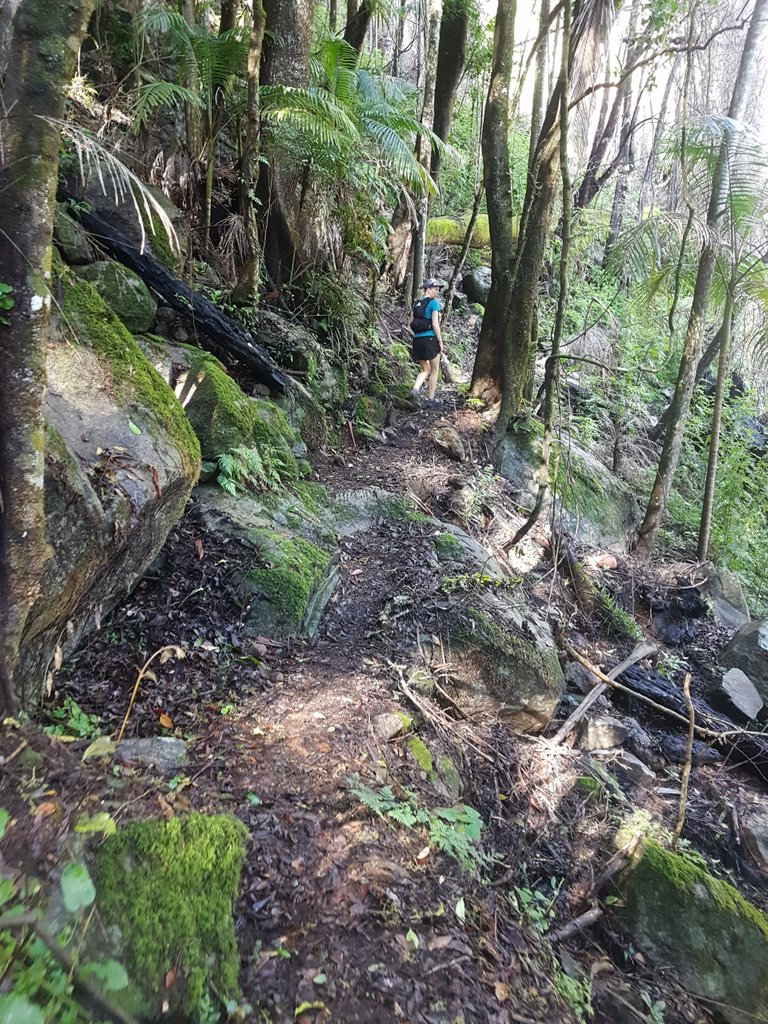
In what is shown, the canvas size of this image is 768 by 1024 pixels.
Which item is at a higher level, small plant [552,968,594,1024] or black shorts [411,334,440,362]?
black shorts [411,334,440,362]

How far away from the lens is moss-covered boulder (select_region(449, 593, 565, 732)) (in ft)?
15.4

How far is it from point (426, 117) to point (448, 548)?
9478mm

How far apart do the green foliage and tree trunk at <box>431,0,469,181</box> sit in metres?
10.5

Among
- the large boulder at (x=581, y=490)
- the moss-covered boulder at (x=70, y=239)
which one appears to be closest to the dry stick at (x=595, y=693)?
the large boulder at (x=581, y=490)

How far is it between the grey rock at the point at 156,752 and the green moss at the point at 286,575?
148 centimetres

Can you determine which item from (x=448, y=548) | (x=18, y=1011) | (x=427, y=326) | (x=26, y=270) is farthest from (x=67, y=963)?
(x=427, y=326)

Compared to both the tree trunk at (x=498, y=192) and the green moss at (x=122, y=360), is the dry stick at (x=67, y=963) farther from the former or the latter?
the tree trunk at (x=498, y=192)

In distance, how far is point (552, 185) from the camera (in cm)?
823

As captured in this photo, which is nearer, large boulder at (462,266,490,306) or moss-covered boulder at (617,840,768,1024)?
moss-covered boulder at (617,840,768,1024)

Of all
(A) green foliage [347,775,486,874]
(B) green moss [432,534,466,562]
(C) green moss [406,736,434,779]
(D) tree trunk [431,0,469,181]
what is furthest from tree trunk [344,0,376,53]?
(A) green foliage [347,775,486,874]

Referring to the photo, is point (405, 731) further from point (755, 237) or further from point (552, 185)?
point (755, 237)

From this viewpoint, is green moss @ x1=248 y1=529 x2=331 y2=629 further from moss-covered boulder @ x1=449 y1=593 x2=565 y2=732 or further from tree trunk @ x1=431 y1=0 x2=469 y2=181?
tree trunk @ x1=431 y1=0 x2=469 y2=181

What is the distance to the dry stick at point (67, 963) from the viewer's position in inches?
65.8

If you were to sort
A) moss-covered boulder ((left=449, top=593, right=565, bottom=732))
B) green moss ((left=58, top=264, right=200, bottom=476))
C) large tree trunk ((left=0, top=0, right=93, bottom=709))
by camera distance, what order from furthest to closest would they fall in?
moss-covered boulder ((left=449, top=593, right=565, bottom=732)) < green moss ((left=58, top=264, right=200, bottom=476)) < large tree trunk ((left=0, top=0, right=93, bottom=709))
